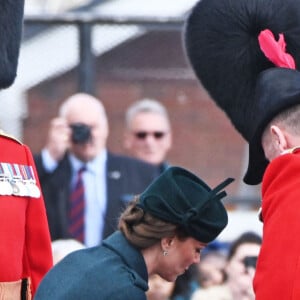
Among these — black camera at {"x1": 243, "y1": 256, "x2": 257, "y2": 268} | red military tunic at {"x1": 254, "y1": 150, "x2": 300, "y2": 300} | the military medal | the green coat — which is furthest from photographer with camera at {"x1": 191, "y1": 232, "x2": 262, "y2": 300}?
red military tunic at {"x1": 254, "y1": 150, "x2": 300, "y2": 300}

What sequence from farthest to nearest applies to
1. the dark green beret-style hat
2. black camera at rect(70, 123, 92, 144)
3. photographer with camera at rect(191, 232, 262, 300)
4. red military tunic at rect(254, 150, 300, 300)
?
black camera at rect(70, 123, 92, 144) → photographer with camera at rect(191, 232, 262, 300) → the dark green beret-style hat → red military tunic at rect(254, 150, 300, 300)

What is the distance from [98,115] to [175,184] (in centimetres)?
269

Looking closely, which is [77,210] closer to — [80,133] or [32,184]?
[80,133]

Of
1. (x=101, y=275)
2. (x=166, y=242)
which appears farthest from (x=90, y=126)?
(x=101, y=275)

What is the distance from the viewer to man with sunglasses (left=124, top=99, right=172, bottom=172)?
22.5 feet

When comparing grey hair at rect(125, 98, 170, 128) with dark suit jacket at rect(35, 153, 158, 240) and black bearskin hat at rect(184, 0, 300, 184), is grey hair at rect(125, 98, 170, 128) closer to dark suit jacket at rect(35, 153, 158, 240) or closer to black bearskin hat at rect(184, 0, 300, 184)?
dark suit jacket at rect(35, 153, 158, 240)

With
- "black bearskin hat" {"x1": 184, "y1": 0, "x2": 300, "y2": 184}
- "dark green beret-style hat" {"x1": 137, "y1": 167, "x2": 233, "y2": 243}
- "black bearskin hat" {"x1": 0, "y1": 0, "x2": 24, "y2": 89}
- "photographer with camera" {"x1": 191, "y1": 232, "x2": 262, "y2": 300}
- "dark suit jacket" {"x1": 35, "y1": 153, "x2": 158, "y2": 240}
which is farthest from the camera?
"dark suit jacket" {"x1": 35, "y1": 153, "x2": 158, "y2": 240}

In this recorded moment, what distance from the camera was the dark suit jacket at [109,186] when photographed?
645 centimetres

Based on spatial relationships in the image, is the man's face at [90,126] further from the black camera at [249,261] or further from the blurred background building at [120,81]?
the black camera at [249,261]

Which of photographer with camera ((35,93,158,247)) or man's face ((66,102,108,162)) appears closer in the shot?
photographer with camera ((35,93,158,247))

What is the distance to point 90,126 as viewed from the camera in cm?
670

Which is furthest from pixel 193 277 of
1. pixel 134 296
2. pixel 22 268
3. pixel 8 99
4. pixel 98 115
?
pixel 134 296

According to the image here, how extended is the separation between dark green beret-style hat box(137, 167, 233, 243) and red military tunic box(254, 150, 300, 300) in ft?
0.96

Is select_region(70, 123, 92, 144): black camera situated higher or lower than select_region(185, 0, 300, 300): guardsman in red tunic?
lower
